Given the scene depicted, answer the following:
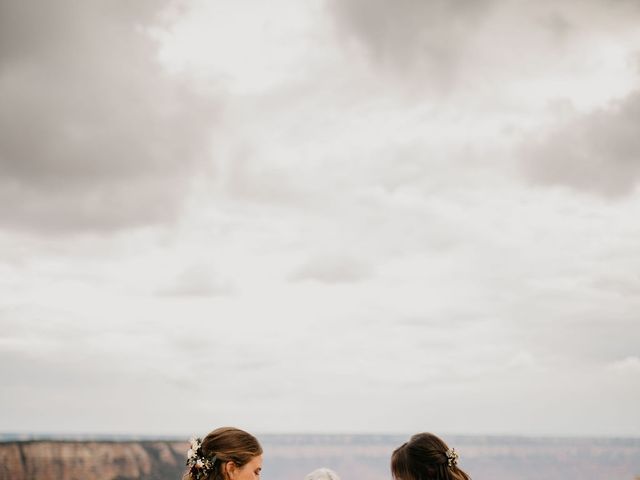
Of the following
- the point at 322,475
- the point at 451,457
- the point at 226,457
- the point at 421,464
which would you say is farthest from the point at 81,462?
the point at 226,457

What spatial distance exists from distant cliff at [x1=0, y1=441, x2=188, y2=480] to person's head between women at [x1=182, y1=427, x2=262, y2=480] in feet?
346

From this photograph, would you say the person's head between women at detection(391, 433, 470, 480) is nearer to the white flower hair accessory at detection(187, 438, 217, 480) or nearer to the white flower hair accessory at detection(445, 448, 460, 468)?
the white flower hair accessory at detection(445, 448, 460, 468)

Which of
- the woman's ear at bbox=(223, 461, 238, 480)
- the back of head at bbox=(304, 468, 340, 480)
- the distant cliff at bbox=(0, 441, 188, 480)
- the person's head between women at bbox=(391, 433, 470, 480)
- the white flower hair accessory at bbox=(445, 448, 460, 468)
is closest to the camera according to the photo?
the woman's ear at bbox=(223, 461, 238, 480)

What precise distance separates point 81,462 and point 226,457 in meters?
117

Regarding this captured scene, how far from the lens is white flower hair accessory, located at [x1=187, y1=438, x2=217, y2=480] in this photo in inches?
309

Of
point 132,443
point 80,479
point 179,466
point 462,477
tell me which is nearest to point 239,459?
point 462,477

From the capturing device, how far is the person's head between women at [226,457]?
307 inches

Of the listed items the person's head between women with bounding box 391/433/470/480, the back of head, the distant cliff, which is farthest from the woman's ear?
the distant cliff

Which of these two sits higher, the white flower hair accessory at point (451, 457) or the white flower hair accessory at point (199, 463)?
the white flower hair accessory at point (199, 463)

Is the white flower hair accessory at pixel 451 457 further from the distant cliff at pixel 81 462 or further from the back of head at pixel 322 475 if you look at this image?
the distant cliff at pixel 81 462

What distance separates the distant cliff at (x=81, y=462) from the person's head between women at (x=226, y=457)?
10546 cm

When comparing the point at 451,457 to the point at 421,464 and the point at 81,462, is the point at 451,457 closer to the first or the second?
the point at 421,464

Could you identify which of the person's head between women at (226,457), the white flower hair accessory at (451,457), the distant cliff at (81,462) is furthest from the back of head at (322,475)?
the distant cliff at (81,462)

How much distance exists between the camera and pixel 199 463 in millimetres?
7844
